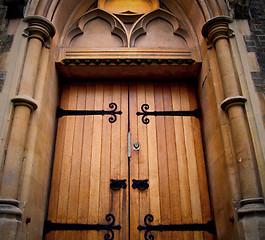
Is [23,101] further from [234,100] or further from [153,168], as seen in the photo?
[234,100]

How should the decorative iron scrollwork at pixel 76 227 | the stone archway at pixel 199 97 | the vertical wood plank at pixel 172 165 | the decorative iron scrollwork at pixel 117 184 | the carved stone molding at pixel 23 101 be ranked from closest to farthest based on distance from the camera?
the stone archway at pixel 199 97, the carved stone molding at pixel 23 101, the decorative iron scrollwork at pixel 76 227, the vertical wood plank at pixel 172 165, the decorative iron scrollwork at pixel 117 184

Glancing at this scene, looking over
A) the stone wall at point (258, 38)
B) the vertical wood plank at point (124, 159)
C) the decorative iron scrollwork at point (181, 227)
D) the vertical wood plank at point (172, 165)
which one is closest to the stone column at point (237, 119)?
the stone wall at point (258, 38)

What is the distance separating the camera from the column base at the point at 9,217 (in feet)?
8.82

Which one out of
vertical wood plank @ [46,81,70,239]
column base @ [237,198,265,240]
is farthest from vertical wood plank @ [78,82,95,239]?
column base @ [237,198,265,240]

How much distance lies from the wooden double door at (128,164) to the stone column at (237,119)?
0.79m

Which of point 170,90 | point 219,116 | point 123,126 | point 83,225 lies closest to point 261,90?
point 219,116

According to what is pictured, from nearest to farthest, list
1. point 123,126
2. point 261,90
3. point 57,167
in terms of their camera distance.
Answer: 1. point 261,90
2. point 57,167
3. point 123,126

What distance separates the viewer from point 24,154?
3.19 metres

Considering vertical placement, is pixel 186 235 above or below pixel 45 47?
below

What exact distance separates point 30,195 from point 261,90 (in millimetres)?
2730

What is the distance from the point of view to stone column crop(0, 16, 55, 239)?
278 centimetres

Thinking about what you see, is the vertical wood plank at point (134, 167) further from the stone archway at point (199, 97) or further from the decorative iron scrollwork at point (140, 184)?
the stone archway at point (199, 97)

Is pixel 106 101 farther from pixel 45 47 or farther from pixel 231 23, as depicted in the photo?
pixel 231 23

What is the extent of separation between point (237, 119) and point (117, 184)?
158 centimetres
